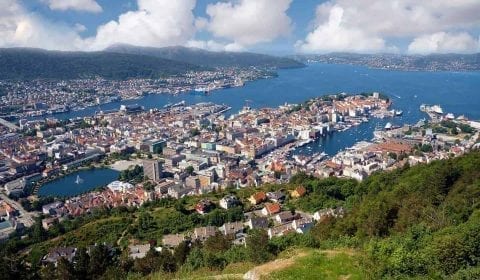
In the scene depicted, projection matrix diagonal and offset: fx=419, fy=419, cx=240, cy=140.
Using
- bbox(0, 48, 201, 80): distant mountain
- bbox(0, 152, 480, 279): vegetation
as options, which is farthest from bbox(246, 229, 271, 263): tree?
bbox(0, 48, 201, 80): distant mountain

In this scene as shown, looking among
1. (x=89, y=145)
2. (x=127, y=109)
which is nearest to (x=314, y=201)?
(x=89, y=145)

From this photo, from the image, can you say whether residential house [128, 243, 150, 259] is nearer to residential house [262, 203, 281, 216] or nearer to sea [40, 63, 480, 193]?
residential house [262, 203, 281, 216]

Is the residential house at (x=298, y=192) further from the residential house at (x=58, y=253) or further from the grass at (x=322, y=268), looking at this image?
the grass at (x=322, y=268)

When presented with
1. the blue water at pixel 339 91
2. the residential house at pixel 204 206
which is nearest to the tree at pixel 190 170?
the residential house at pixel 204 206

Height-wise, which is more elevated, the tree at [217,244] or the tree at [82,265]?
the tree at [217,244]

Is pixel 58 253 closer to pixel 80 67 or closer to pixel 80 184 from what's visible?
pixel 80 184

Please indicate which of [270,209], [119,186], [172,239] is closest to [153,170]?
[119,186]
